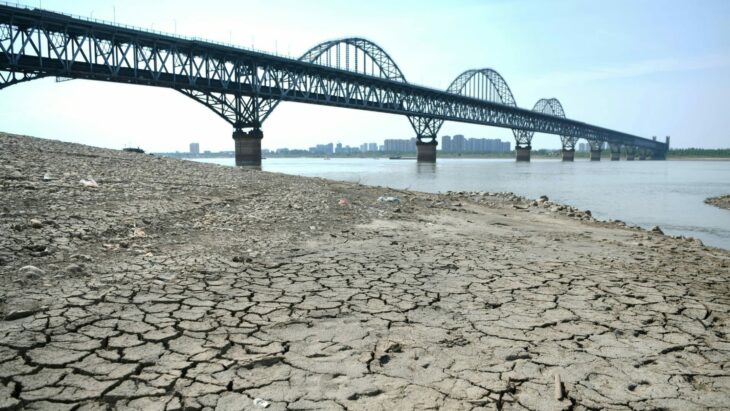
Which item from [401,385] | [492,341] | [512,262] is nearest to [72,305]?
[401,385]

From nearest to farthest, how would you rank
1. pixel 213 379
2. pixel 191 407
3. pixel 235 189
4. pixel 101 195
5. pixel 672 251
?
pixel 191 407 < pixel 213 379 < pixel 672 251 < pixel 101 195 < pixel 235 189

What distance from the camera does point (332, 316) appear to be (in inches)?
164

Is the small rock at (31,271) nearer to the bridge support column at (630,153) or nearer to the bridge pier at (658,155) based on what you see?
the bridge support column at (630,153)

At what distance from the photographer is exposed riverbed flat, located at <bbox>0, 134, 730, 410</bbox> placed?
285 cm

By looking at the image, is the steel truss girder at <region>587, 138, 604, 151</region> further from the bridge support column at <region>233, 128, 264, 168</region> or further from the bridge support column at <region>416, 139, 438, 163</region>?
the bridge support column at <region>233, 128, 264, 168</region>

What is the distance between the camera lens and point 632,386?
2992 millimetres

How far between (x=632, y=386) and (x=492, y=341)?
102cm

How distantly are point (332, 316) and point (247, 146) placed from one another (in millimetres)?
60755

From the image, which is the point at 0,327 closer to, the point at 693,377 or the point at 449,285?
the point at 449,285

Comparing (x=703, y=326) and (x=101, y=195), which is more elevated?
(x=101, y=195)

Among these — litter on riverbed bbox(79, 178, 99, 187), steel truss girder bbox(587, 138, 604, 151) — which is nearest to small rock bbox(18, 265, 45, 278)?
litter on riverbed bbox(79, 178, 99, 187)

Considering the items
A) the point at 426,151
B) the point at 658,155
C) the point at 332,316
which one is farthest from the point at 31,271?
the point at 658,155

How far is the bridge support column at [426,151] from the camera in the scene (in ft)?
333

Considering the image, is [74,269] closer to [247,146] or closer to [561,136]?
[247,146]
